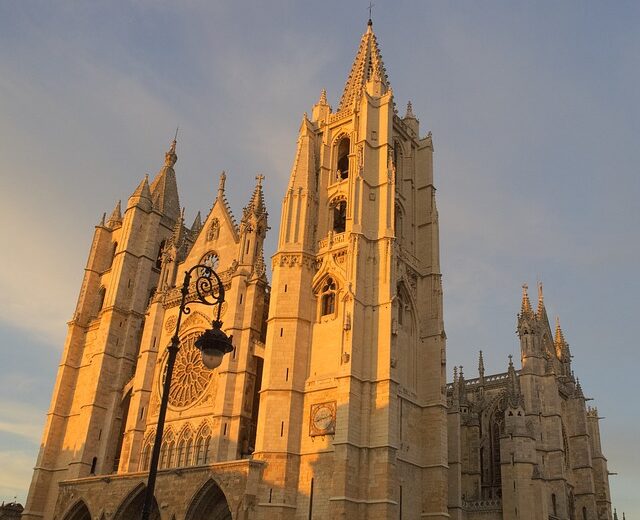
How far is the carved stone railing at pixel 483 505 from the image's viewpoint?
1367 inches

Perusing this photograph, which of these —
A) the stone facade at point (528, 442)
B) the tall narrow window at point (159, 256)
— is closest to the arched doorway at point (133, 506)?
the stone facade at point (528, 442)

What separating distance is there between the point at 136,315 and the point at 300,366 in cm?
1334

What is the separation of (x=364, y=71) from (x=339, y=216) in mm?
9319

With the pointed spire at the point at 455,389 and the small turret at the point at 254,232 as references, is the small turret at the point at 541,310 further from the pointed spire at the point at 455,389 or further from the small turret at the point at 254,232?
the small turret at the point at 254,232

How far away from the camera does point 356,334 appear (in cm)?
2561

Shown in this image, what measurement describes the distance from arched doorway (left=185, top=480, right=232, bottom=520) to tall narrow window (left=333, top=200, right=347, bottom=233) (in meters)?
12.6

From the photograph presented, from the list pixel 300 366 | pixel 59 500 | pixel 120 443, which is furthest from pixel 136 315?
pixel 300 366

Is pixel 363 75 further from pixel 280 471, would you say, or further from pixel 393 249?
pixel 280 471

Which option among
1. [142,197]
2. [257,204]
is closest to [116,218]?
[142,197]

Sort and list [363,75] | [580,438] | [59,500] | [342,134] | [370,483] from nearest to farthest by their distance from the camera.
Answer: [370,483]
[59,500]
[342,134]
[363,75]
[580,438]

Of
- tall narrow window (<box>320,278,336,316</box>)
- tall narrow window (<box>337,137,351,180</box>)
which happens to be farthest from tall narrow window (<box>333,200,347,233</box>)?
tall narrow window (<box>320,278,336,316</box>)

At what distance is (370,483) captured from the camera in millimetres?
23453

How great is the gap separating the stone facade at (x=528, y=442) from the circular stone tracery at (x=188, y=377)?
490 inches

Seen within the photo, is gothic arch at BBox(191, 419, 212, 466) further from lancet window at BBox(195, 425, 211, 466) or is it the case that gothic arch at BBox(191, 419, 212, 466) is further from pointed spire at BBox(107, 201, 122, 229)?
pointed spire at BBox(107, 201, 122, 229)
